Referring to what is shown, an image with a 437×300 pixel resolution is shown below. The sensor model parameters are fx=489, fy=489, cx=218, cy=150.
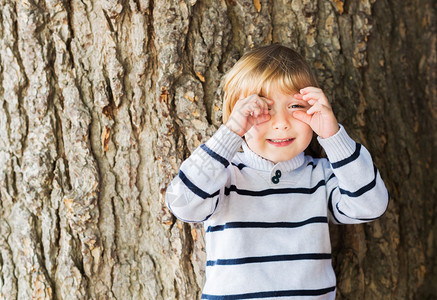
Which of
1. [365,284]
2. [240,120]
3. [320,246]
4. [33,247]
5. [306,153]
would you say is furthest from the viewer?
[365,284]

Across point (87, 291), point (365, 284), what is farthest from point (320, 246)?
point (87, 291)

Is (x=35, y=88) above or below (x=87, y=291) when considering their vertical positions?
above

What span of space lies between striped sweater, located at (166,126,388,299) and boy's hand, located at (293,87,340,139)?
3 centimetres

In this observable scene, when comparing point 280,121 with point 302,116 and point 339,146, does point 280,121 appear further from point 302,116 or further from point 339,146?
point 339,146

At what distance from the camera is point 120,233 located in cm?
188

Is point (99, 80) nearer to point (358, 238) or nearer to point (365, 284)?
point (358, 238)

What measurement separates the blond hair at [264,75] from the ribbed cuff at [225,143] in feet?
0.55

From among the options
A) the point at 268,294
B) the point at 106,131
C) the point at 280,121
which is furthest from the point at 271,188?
the point at 106,131

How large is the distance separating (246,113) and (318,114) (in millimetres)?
255

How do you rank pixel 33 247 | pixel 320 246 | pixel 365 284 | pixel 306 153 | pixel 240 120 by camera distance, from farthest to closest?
1. pixel 365 284
2. pixel 306 153
3. pixel 33 247
4. pixel 320 246
5. pixel 240 120

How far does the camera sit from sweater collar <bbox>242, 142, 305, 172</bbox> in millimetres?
1722

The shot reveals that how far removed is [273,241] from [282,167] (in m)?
0.26

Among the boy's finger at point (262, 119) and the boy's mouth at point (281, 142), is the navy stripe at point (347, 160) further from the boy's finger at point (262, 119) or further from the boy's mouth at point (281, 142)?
the boy's finger at point (262, 119)

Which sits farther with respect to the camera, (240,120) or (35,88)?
(35,88)
